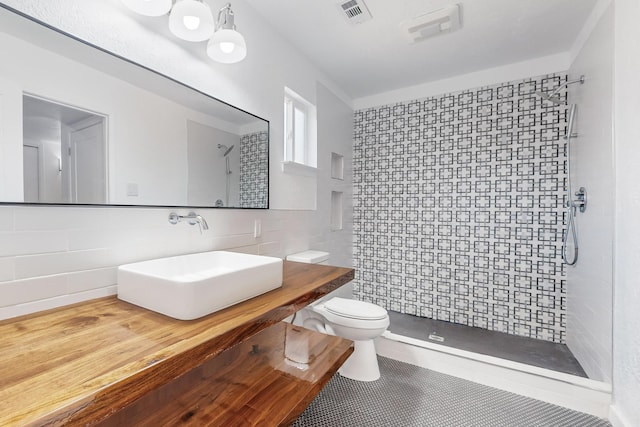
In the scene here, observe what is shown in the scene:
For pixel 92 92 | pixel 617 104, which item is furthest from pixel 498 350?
pixel 92 92

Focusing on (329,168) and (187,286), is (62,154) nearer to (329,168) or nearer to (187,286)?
(187,286)

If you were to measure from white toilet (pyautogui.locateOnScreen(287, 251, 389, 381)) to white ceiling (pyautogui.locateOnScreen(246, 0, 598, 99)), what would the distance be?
1.96 meters

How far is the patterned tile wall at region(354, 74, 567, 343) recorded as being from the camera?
239 cm

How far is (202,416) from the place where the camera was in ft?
3.36

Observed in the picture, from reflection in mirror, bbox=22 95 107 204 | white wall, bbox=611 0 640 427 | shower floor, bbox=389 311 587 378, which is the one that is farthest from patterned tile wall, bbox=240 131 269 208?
white wall, bbox=611 0 640 427

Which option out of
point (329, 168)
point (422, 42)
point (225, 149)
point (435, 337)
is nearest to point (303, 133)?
point (329, 168)

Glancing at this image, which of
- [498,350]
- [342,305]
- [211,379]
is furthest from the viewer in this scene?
[498,350]

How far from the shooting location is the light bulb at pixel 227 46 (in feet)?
4.62

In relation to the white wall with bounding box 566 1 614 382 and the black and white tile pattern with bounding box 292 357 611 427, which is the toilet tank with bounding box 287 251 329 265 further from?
the white wall with bounding box 566 1 614 382

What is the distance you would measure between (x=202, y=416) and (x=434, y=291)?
236 centimetres

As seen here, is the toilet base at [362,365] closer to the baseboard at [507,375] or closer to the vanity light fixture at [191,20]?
the baseboard at [507,375]

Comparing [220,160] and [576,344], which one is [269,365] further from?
[576,344]

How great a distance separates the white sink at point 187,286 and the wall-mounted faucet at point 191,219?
6.8 inches

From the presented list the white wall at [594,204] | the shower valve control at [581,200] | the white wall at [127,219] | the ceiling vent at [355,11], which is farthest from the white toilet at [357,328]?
the ceiling vent at [355,11]
